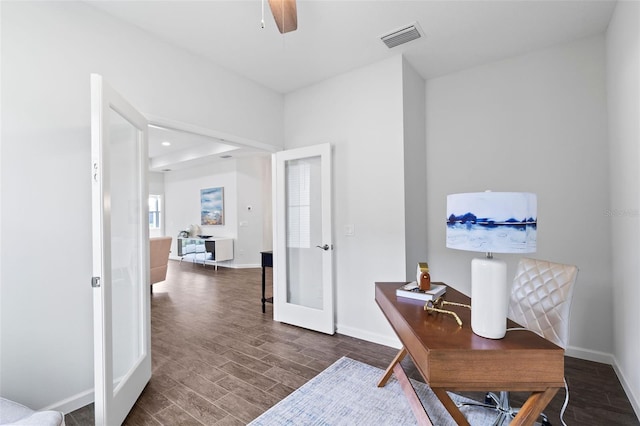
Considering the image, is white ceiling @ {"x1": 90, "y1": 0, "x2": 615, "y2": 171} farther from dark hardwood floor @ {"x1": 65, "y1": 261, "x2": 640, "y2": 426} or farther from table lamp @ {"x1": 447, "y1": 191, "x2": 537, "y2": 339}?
dark hardwood floor @ {"x1": 65, "y1": 261, "x2": 640, "y2": 426}

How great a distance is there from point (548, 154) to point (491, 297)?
2.33 m

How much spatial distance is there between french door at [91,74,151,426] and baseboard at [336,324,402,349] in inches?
75.5

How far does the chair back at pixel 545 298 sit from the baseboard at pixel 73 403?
3132 millimetres

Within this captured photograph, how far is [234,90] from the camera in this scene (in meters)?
3.28

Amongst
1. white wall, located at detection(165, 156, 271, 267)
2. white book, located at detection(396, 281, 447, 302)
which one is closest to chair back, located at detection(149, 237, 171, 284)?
white wall, located at detection(165, 156, 271, 267)

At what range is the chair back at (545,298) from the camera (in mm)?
1807

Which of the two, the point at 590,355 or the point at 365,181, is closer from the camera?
the point at 590,355

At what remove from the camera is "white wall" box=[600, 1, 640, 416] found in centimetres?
193

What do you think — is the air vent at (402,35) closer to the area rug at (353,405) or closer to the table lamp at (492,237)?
the table lamp at (492,237)

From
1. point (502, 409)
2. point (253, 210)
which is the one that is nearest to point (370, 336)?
point (502, 409)

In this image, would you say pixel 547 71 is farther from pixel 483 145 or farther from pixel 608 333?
pixel 608 333

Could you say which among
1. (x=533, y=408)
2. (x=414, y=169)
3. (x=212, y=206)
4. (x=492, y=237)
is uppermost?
(x=414, y=169)

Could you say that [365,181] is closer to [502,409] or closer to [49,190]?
[502,409]

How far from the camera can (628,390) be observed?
2125 millimetres
